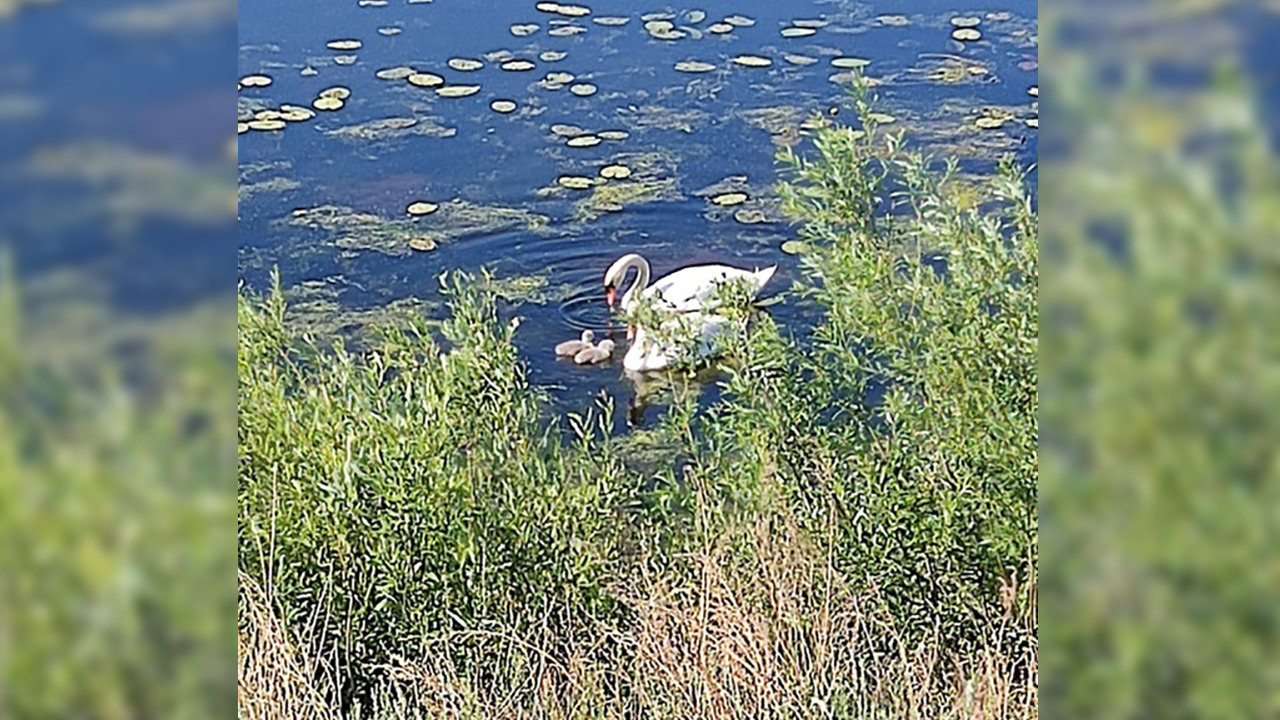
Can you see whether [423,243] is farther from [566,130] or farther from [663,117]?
[663,117]

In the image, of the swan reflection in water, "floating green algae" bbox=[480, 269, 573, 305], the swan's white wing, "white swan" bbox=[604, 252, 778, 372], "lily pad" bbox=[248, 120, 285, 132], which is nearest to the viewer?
"white swan" bbox=[604, 252, 778, 372]

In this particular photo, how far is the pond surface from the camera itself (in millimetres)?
6031

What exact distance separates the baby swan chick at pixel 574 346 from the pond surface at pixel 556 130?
5cm

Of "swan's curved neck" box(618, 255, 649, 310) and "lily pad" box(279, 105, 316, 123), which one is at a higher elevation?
"swan's curved neck" box(618, 255, 649, 310)

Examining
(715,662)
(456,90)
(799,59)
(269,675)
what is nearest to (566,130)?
(456,90)

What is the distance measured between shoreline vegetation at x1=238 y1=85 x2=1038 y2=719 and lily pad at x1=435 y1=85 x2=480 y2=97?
3481mm

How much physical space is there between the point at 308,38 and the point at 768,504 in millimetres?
5157

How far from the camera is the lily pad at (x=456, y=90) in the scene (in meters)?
7.30

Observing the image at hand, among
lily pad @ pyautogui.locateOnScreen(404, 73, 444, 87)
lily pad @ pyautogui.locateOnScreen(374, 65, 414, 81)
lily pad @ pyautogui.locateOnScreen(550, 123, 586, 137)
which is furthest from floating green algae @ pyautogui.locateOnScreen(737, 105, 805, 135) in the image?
lily pad @ pyautogui.locateOnScreen(374, 65, 414, 81)

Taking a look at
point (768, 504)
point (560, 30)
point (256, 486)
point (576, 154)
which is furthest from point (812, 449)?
point (560, 30)

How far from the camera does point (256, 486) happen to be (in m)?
3.53
